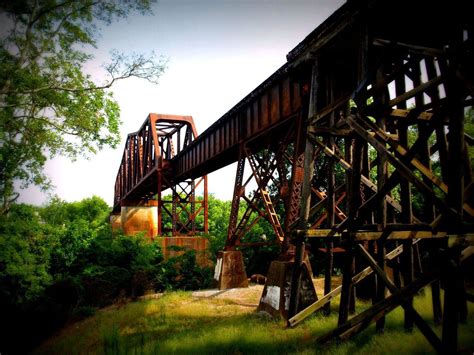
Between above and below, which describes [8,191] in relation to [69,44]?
below

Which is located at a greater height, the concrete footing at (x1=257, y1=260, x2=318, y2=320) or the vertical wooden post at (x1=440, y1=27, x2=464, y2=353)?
the vertical wooden post at (x1=440, y1=27, x2=464, y2=353)

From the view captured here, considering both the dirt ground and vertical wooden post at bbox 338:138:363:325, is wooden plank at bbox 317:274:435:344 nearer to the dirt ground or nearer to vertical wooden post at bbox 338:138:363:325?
vertical wooden post at bbox 338:138:363:325

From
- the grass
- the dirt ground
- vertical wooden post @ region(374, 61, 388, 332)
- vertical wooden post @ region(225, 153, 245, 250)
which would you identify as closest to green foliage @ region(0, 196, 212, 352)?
the dirt ground

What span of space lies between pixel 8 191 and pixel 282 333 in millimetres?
12097

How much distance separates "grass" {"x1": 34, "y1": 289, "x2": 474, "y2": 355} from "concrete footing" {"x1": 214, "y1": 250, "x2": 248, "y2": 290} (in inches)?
54.0

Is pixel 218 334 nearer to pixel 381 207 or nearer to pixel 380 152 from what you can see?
pixel 381 207

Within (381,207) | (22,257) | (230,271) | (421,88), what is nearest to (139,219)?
(22,257)

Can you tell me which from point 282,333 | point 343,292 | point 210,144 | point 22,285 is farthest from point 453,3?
point 22,285

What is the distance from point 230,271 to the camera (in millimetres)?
9742

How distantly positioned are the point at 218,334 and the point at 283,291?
1.43m

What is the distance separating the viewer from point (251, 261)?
1358 cm

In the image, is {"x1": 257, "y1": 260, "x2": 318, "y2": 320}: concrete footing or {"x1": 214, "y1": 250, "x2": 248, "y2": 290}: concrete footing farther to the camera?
{"x1": 214, "y1": 250, "x2": 248, "y2": 290}: concrete footing

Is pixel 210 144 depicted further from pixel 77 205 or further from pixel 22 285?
pixel 77 205

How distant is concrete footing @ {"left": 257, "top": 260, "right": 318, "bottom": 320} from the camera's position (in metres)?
5.59
